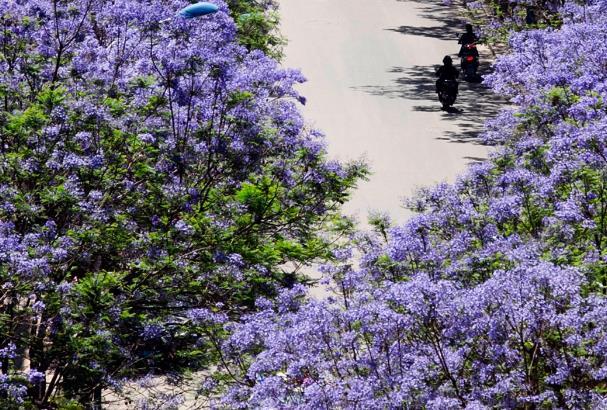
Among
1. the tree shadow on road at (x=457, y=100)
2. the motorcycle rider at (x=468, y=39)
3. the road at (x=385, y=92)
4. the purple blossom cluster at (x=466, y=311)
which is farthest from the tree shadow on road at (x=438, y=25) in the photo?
the purple blossom cluster at (x=466, y=311)

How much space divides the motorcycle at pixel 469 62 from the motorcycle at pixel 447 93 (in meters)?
2.32

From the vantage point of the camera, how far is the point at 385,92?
96.8ft

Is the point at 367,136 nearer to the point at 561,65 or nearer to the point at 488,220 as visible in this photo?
the point at 561,65

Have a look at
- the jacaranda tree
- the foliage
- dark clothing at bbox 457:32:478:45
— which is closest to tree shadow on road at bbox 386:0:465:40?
dark clothing at bbox 457:32:478:45

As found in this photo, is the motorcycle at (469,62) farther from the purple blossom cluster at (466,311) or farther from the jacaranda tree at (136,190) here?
the purple blossom cluster at (466,311)

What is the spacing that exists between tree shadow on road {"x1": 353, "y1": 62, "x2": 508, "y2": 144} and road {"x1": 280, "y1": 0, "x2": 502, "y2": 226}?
2 cm

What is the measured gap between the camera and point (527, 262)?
324 inches

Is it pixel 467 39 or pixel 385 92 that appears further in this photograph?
pixel 467 39

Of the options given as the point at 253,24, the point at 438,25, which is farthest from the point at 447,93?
the point at 438,25

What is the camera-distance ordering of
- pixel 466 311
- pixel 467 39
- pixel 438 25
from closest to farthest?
pixel 466 311
pixel 467 39
pixel 438 25

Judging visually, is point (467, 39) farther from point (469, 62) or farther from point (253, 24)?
point (253, 24)

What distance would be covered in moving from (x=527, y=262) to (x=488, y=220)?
1.69 m

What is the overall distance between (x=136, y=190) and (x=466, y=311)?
16.4 feet

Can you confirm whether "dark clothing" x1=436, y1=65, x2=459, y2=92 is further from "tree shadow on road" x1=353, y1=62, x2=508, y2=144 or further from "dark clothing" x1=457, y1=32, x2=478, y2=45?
"dark clothing" x1=457, y1=32, x2=478, y2=45
